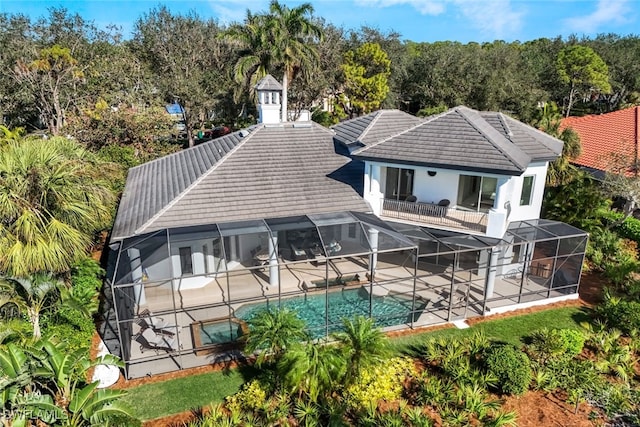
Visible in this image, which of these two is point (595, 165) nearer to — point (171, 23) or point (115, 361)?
point (115, 361)

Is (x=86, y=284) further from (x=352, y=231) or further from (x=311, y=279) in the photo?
(x=352, y=231)

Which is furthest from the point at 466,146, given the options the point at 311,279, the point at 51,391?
the point at 51,391

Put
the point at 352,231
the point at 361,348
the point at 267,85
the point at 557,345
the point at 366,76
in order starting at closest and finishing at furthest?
the point at 361,348
the point at 557,345
the point at 352,231
the point at 267,85
the point at 366,76

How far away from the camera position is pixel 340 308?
1881cm

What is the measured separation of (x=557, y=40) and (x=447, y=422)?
84588mm

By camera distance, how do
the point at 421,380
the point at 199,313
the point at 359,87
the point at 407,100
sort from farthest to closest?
the point at 407,100 < the point at 359,87 < the point at 199,313 < the point at 421,380

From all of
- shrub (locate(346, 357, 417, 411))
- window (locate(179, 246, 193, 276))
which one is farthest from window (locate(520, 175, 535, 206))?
window (locate(179, 246, 193, 276))

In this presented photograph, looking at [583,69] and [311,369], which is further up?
[583,69]

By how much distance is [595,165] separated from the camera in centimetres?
2998

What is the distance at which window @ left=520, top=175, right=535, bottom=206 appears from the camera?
21.7m

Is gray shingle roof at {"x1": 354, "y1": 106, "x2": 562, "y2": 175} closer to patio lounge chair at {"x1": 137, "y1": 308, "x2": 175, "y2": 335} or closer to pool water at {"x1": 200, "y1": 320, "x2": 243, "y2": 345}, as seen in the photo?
pool water at {"x1": 200, "y1": 320, "x2": 243, "y2": 345}

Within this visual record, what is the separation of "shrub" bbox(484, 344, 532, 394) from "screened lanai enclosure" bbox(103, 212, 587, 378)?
13.3 ft

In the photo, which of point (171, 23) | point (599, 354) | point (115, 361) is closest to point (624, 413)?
point (599, 354)

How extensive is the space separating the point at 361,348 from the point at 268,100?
17412 millimetres
